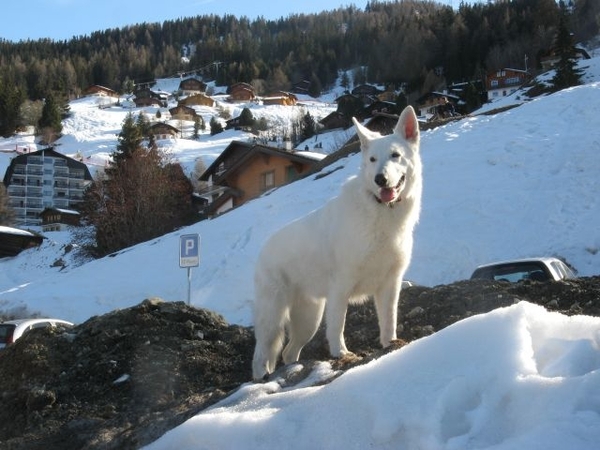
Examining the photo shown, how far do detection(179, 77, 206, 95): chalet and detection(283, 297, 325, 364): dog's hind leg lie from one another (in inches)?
7229

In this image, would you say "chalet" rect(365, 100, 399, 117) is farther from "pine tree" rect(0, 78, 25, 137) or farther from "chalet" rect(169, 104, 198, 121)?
"pine tree" rect(0, 78, 25, 137)

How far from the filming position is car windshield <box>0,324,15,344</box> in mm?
15159

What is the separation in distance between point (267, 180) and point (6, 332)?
122ft

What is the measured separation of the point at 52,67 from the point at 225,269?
169 meters

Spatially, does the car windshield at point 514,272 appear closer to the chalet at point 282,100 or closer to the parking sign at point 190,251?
the parking sign at point 190,251

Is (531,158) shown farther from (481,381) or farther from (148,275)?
(481,381)

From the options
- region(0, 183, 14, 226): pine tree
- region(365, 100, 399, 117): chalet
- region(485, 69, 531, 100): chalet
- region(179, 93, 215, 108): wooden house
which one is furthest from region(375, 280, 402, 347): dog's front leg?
region(179, 93, 215, 108): wooden house

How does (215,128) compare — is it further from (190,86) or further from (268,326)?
(268,326)

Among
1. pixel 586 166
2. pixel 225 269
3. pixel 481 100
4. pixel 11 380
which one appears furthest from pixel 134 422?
pixel 481 100

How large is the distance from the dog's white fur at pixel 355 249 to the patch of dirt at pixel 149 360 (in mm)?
621

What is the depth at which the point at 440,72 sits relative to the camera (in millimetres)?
135500

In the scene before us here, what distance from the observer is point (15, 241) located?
7500cm

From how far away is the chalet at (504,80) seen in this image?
105 meters

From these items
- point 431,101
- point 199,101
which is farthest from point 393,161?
point 199,101
